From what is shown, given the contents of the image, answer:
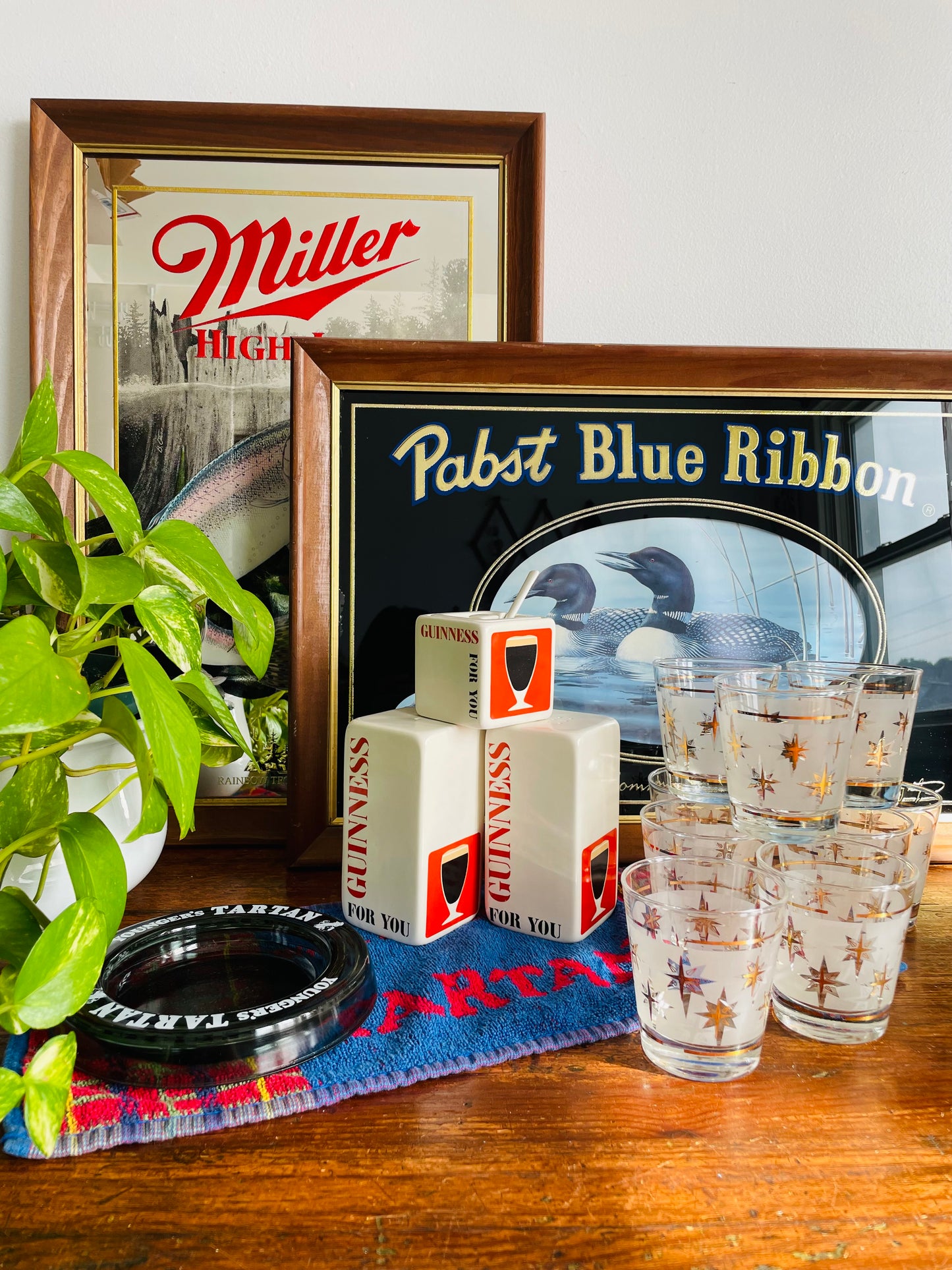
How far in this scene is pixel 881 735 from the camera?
0.70 m

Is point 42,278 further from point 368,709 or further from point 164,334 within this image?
point 368,709

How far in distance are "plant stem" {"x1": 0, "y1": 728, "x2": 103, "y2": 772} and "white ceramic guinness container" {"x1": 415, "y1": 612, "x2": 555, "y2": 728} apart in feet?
0.89

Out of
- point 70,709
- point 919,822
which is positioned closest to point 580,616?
point 919,822

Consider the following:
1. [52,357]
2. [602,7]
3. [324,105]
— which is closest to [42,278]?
[52,357]

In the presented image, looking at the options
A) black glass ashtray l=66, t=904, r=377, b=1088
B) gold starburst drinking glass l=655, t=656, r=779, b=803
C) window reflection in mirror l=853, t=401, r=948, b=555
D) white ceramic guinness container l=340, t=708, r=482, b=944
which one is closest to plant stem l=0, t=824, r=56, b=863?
black glass ashtray l=66, t=904, r=377, b=1088

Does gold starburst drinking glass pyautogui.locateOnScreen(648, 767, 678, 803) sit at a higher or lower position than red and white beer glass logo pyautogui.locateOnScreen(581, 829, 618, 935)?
higher

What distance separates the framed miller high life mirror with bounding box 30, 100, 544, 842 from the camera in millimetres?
888

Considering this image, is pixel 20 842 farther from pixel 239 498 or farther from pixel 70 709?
pixel 239 498

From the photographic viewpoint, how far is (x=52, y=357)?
89cm

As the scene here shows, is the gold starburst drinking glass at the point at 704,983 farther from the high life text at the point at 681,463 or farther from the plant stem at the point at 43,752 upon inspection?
the high life text at the point at 681,463

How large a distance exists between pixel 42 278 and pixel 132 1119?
0.80m

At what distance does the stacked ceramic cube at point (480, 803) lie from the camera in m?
0.65

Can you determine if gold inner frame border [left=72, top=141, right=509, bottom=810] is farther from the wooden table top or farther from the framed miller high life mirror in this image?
the wooden table top

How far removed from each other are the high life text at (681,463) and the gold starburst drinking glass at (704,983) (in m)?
0.46
